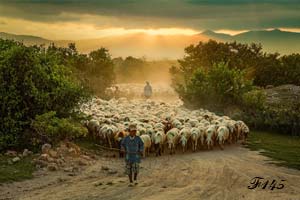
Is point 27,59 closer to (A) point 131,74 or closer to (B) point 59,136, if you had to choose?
(B) point 59,136

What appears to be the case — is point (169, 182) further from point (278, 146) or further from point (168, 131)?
point (278, 146)

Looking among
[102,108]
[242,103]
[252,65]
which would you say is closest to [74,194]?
[102,108]

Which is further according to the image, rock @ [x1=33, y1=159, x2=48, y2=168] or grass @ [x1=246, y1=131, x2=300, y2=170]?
grass @ [x1=246, y1=131, x2=300, y2=170]

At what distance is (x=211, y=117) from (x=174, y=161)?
778 cm

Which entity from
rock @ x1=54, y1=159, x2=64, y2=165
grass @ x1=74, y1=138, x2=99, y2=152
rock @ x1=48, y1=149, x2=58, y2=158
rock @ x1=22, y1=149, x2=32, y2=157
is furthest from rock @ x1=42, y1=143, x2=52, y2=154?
grass @ x1=74, y1=138, x2=99, y2=152

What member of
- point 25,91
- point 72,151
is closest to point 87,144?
point 72,151

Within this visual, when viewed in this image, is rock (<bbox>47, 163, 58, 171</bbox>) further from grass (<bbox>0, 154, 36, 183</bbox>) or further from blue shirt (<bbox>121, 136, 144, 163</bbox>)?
blue shirt (<bbox>121, 136, 144, 163</bbox>)

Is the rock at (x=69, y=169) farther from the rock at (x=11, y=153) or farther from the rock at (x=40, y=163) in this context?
the rock at (x=11, y=153)

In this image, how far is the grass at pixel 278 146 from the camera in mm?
18047

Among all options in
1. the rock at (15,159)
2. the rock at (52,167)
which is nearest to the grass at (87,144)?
the rock at (15,159)

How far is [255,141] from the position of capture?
2308 centimetres

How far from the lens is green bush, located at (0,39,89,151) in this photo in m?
→ 18.4

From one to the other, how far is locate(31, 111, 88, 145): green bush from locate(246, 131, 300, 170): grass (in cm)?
699

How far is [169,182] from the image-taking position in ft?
47.1
